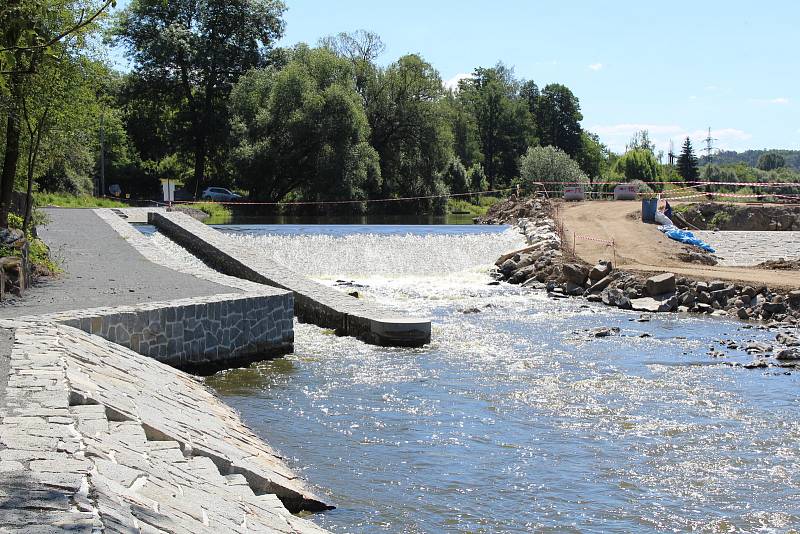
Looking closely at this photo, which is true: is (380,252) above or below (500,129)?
below

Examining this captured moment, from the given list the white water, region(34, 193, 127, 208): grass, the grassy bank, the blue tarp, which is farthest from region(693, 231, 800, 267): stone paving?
region(34, 193, 127, 208): grass

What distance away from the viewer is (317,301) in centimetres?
1789

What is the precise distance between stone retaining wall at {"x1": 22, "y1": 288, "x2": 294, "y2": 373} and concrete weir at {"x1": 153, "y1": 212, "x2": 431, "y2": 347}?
5.35 ft

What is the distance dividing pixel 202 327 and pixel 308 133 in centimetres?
3442

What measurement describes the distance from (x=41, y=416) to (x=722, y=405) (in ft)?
29.3

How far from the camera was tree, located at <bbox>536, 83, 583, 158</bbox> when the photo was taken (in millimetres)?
95000

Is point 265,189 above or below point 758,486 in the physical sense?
above

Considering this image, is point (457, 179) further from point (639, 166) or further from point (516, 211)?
point (639, 166)

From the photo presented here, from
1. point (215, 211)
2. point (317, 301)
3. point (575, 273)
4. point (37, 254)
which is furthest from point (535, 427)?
point (215, 211)

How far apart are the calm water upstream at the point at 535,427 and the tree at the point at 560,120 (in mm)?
77538

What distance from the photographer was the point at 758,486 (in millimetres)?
9086

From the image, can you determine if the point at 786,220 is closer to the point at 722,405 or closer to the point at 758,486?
the point at 722,405

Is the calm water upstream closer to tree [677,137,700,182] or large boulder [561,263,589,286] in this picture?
large boulder [561,263,589,286]

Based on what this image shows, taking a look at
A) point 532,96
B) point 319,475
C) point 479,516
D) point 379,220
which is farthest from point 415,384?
point 532,96
